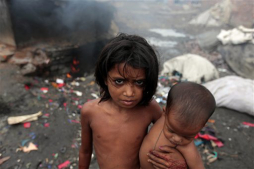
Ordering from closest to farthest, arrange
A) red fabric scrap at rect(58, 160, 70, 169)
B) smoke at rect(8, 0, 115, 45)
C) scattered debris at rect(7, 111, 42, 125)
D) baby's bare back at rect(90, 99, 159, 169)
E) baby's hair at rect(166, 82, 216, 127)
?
baby's hair at rect(166, 82, 216, 127) < baby's bare back at rect(90, 99, 159, 169) < red fabric scrap at rect(58, 160, 70, 169) < scattered debris at rect(7, 111, 42, 125) < smoke at rect(8, 0, 115, 45)

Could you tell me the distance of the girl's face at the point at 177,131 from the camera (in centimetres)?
102

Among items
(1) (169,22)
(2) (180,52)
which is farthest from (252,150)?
(1) (169,22)

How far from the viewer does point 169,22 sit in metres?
17.3

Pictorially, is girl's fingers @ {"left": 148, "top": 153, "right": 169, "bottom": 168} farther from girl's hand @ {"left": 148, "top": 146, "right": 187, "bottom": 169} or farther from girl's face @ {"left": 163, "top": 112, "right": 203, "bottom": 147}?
girl's face @ {"left": 163, "top": 112, "right": 203, "bottom": 147}

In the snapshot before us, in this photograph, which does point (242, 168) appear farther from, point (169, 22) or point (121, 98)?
point (169, 22)

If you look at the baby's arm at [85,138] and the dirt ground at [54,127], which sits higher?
the baby's arm at [85,138]

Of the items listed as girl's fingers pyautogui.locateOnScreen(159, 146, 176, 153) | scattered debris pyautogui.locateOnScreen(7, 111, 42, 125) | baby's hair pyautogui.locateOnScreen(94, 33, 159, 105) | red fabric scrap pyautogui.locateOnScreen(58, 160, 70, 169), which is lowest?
red fabric scrap pyautogui.locateOnScreen(58, 160, 70, 169)

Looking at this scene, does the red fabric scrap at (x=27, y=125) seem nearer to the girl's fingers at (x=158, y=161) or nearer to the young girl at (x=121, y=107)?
the young girl at (x=121, y=107)

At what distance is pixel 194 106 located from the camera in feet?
3.24

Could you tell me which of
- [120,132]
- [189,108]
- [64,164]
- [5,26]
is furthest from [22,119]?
[189,108]

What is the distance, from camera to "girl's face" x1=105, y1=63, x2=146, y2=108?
1111 mm

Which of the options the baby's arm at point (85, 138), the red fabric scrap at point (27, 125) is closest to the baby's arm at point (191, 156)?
the baby's arm at point (85, 138)

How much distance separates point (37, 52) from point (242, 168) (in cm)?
531

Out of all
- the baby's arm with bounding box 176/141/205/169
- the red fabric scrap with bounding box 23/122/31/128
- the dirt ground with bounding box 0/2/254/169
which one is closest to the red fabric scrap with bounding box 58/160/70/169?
the dirt ground with bounding box 0/2/254/169
